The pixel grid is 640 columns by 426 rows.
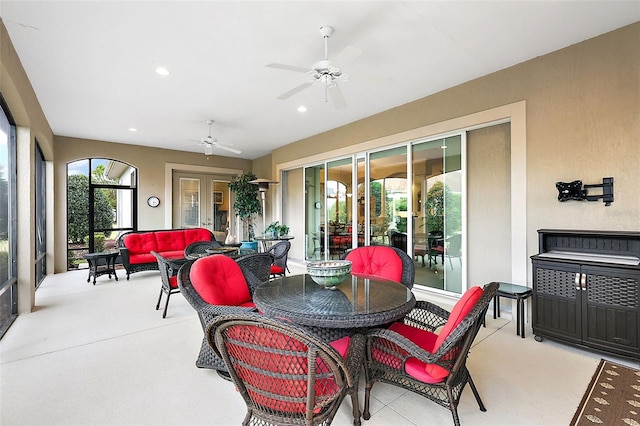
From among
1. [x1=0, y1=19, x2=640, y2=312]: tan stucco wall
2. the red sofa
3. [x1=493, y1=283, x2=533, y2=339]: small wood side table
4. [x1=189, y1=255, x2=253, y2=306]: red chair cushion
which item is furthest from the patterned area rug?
the red sofa

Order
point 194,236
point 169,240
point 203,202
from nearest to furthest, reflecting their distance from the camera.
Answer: point 169,240 → point 194,236 → point 203,202

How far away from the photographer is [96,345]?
113 inches

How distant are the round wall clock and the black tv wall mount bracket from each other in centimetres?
824

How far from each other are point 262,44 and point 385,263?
260 cm

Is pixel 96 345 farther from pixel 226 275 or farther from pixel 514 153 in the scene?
pixel 514 153

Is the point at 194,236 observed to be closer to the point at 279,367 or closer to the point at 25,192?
the point at 25,192

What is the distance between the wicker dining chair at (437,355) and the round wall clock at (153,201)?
7522 mm

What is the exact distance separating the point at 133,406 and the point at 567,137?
4.55 metres

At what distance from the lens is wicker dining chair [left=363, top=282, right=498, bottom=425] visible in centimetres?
153

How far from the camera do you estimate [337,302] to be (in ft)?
6.28

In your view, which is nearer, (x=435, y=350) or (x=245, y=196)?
(x=435, y=350)

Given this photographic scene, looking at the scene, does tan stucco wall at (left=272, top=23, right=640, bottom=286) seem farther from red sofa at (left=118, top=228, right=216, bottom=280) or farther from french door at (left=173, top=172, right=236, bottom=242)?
french door at (left=173, top=172, right=236, bottom=242)

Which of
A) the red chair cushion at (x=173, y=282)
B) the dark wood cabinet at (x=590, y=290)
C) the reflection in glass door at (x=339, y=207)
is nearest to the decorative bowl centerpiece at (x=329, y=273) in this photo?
the dark wood cabinet at (x=590, y=290)

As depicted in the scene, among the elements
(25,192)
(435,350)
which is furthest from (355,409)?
(25,192)
